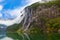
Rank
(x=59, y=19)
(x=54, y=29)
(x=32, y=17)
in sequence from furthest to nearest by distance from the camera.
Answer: (x=32, y=17)
(x=59, y=19)
(x=54, y=29)

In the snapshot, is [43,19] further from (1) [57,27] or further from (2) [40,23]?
(1) [57,27]

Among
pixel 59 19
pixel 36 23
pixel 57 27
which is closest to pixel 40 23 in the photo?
pixel 36 23

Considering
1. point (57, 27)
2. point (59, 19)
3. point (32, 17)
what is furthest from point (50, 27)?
point (32, 17)

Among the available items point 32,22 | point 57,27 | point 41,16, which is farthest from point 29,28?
point 57,27

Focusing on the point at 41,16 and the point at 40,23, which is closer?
the point at 40,23

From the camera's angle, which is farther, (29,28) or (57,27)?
(29,28)

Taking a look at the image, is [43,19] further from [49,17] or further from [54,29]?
[54,29]

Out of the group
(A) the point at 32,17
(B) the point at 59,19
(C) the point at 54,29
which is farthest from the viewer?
(A) the point at 32,17

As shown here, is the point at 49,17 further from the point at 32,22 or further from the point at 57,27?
the point at 57,27
